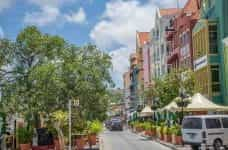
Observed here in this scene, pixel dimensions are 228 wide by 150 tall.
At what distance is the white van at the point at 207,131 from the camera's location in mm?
27812

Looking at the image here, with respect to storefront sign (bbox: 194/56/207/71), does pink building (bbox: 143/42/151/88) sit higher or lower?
higher

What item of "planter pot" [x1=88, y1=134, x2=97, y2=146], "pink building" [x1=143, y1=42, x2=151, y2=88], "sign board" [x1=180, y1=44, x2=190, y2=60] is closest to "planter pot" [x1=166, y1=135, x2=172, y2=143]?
"planter pot" [x1=88, y1=134, x2=97, y2=146]

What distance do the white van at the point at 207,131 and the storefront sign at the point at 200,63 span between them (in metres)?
21.3

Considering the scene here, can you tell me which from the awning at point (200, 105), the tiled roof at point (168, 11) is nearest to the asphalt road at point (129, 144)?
the awning at point (200, 105)

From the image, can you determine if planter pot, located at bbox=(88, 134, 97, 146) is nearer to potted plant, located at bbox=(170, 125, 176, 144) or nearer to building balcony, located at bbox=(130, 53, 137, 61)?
potted plant, located at bbox=(170, 125, 176, 144)

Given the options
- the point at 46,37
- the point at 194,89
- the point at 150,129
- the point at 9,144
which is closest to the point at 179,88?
the point at 194,89

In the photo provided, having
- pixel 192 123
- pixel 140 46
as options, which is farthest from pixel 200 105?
pixel 140 46

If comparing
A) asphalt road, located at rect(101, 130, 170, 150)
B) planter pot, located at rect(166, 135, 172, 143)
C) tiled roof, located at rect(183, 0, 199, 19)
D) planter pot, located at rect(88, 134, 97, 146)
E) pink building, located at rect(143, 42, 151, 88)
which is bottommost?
asphalt road, located at rect(101, 130, 170, 150)

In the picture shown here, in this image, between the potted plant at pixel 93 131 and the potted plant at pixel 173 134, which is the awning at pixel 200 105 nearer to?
the potted plant at pixel 173 134

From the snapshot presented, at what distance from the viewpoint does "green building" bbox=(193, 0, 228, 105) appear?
46281mm

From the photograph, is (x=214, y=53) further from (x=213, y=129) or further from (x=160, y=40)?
(x=160, y=40)

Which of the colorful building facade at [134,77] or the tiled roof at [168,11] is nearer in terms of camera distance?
the tiled roof at [168,11]

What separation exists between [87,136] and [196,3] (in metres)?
39.6

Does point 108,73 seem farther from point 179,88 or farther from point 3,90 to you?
point 179,88
